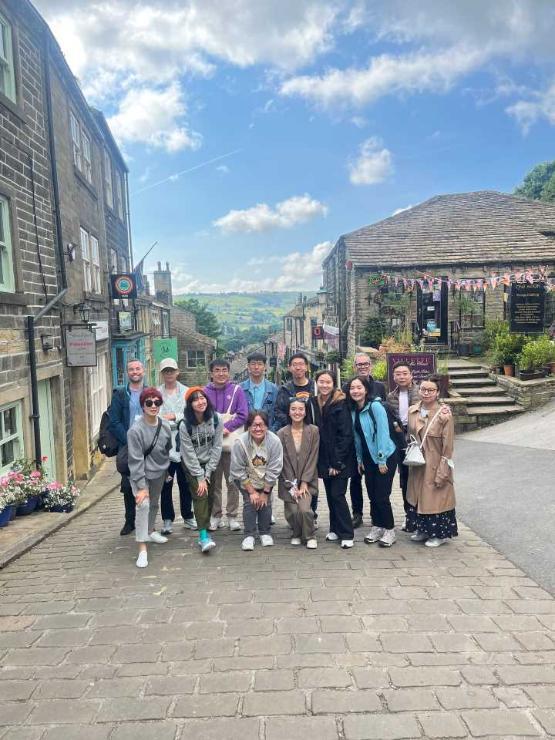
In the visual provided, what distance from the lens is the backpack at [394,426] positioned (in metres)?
5.44

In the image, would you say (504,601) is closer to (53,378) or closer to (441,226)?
(53,378)

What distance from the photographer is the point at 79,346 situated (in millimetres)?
10305

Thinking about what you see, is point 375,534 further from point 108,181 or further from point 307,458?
point 108,181

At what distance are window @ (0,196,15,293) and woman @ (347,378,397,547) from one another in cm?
550

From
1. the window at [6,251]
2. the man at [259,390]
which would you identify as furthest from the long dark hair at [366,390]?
the window at [6,251]

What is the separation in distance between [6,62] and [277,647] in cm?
923

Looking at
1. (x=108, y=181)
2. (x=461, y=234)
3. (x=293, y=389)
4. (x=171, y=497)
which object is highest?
(x=108, y=181)

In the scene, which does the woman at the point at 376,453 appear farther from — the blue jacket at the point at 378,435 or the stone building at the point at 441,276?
the stone building at the point at 441,276

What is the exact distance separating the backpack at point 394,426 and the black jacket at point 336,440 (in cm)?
26

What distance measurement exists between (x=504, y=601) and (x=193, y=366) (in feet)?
Answer: 120

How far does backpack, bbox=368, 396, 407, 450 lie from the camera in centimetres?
544

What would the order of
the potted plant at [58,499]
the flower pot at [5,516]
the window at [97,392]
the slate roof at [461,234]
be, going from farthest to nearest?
the slate roof at [461,234], the window at [97,392], the potted plant at [58,499], the flower pot at [5,516]

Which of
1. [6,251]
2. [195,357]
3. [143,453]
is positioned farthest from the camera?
[195,357]

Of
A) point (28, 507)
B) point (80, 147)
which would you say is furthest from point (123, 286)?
point (28, 507)
